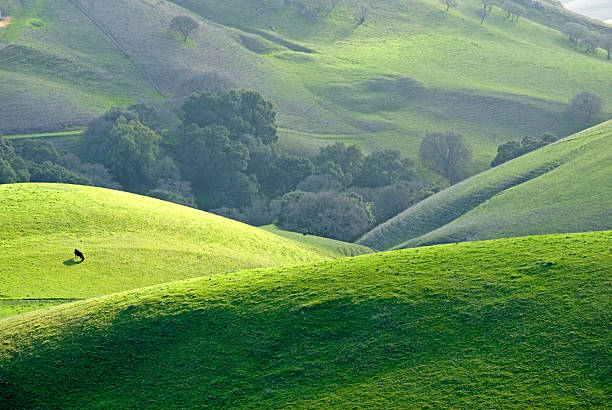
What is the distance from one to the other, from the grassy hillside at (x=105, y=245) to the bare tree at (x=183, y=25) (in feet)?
357

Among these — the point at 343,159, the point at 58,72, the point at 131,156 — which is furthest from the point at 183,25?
the point at 343,159

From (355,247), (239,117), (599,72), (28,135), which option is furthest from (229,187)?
(599,72)

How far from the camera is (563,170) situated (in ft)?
231

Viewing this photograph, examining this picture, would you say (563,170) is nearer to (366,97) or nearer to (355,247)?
(355,247)

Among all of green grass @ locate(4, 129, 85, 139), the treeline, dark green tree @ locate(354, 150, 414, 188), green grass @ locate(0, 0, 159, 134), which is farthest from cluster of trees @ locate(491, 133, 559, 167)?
green grass @ locate(4, 129, 85, 139)

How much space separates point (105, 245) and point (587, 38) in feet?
507

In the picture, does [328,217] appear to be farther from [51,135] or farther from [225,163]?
[51,135]

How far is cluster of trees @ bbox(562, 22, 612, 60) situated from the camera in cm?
16888

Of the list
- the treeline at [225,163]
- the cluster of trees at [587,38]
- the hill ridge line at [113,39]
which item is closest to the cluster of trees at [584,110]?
the cluster of trees at [587,38]

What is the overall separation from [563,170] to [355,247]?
23173mm

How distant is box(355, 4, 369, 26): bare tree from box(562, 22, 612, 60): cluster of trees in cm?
5342

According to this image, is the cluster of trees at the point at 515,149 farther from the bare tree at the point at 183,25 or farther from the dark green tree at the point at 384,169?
the bare tree at the point at 183,25

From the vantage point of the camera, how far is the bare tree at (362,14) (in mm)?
179650

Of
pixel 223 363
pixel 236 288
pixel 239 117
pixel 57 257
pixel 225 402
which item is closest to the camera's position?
pixel 225 402
